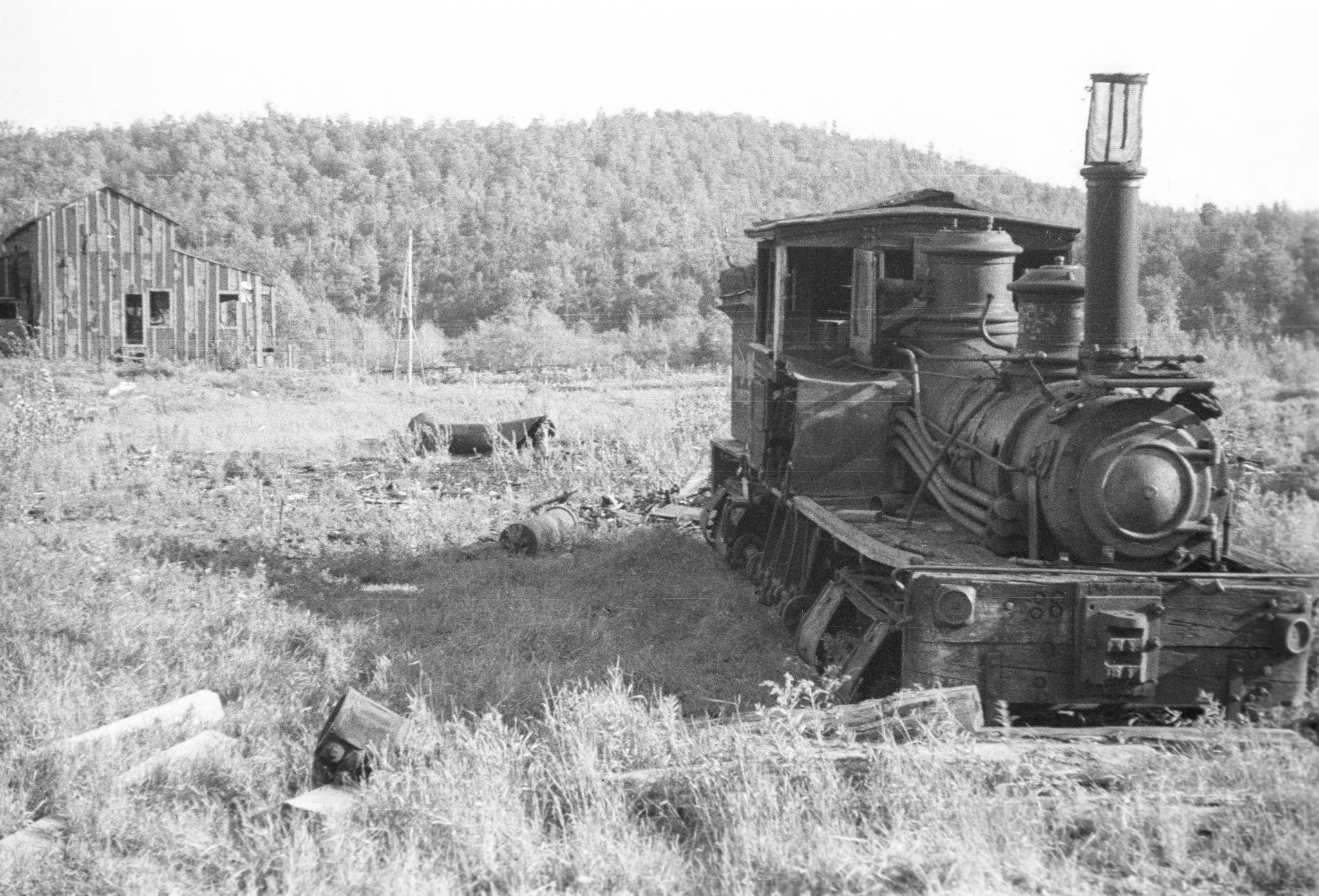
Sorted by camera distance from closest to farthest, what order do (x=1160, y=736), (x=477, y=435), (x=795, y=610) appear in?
(x=1160, y=736), (x=795, y=610), (x=477, y=435)

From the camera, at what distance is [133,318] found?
32875mm

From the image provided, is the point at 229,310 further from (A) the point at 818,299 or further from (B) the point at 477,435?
(A) the point at 818,299

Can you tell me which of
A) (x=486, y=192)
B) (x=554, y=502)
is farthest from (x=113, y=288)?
(x=486, y=192)

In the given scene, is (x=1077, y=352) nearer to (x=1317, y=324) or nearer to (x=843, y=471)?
(x=1317, y=324)

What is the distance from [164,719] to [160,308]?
96.3 feet

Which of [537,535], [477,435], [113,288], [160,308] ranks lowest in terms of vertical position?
[537,535]

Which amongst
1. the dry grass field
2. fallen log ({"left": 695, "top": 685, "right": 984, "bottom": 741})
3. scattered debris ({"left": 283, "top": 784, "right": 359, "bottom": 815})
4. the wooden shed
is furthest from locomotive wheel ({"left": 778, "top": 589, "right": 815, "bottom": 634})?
the wooden shed

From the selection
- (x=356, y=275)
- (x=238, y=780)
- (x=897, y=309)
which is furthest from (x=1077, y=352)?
(x=356, y=275)

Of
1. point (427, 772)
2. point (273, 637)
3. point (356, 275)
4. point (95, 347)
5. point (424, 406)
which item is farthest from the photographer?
point (356, 275)

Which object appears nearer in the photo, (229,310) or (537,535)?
(537,535)

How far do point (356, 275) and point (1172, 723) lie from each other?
182 feet

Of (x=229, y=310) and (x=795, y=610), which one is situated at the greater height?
(x=229, y=310)

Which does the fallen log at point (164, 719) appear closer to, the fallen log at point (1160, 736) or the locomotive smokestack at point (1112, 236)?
the fallen log at point (1160, 736)

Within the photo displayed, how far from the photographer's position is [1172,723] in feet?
19.5
